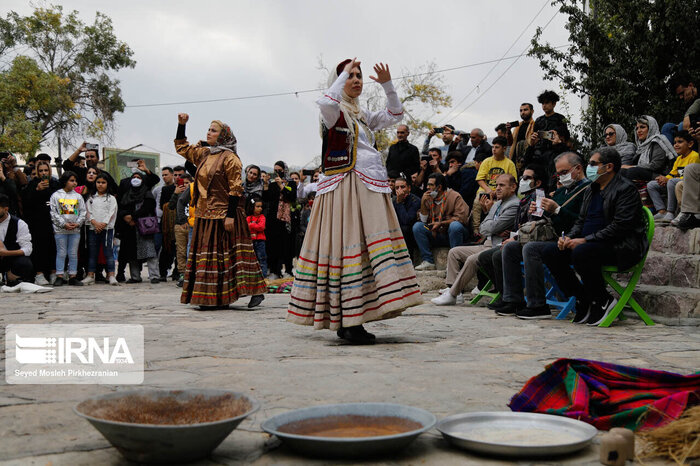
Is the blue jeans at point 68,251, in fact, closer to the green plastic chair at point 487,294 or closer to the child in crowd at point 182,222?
the child in crowd at point 182,222

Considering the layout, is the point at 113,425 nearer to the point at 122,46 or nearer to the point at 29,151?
the point at 29,151

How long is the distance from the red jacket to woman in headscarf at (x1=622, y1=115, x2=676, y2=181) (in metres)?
5.88

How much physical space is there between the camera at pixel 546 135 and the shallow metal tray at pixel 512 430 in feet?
23.8

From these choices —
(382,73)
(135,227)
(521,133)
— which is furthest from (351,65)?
(135,227)

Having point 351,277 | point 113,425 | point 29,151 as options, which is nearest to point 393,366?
point 351,277

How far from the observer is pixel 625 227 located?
595 centimetres

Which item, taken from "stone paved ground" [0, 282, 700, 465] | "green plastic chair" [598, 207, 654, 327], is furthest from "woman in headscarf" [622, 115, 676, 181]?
"stone paved ground" [0, 282, 700, 465]

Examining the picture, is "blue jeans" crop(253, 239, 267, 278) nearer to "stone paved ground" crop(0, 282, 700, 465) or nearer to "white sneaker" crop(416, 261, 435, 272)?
"white sneaker" crop(416, 261, 435, 272)

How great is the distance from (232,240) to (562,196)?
3.55 m

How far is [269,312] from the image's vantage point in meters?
7.29

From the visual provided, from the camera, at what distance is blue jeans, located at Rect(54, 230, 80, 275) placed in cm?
1096

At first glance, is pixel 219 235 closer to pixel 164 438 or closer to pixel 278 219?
pixel 278 219

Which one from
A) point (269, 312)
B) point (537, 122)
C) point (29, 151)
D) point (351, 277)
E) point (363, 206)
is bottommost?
point (269, 312)

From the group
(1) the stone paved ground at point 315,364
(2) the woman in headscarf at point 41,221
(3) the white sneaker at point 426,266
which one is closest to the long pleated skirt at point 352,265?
(1) the stone paved ground at point 315,364
